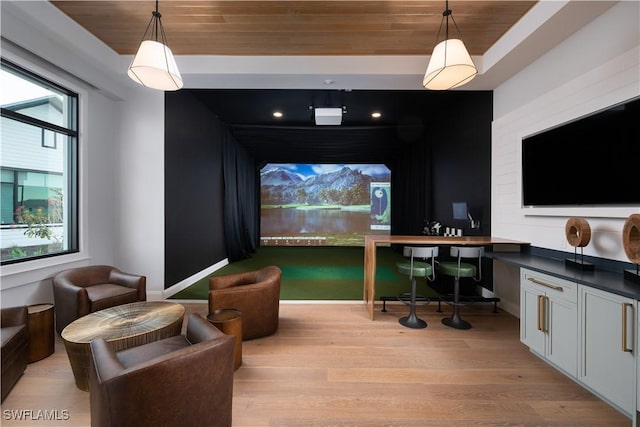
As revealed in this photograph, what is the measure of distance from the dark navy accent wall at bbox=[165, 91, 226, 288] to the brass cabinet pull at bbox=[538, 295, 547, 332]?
445 centimetres

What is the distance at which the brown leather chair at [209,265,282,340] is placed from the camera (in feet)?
8.34

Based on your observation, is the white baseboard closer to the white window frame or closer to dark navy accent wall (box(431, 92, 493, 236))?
the white window frame

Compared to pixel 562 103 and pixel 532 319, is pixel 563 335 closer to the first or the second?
pixel 532 319

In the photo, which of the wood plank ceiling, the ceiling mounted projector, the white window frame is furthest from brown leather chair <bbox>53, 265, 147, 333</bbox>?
the ceiling mounted projector

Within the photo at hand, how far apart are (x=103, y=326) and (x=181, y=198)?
8.39 ft

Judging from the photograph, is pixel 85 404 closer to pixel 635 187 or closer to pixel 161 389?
pixel 161 389

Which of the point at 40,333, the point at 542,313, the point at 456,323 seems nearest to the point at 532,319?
the point at 542,313

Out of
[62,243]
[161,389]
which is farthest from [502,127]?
[62,243]

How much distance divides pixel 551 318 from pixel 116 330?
11.2 feet

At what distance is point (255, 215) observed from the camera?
27.4 ft

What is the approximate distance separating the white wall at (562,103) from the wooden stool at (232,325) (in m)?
3.21

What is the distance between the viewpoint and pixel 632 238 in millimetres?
1736

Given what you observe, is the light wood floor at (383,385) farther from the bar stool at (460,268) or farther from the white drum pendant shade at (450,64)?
the white drum pendant shade at (450,64)

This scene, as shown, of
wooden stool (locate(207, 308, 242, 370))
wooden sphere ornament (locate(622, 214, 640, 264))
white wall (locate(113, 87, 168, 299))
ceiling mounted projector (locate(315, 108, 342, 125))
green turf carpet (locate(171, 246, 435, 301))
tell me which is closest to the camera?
wooden sphere ornament (locate(622, 214, 640, 264))
